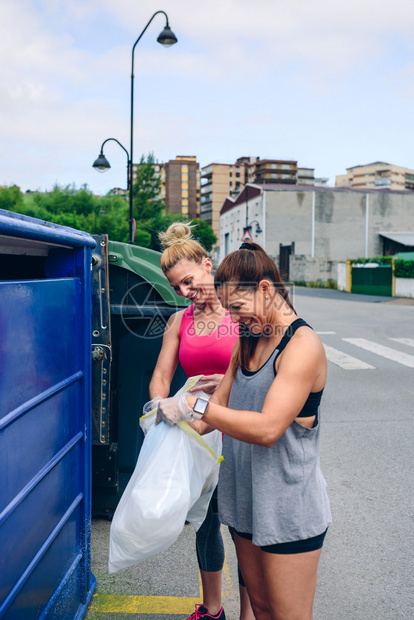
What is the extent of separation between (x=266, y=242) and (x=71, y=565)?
163 feet

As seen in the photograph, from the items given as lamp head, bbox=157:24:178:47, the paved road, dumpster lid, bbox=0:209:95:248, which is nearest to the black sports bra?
dumpster lid, bbox=0:209:95:248

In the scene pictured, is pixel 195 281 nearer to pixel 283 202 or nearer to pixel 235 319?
pixel 235 319

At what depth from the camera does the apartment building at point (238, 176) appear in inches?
4532

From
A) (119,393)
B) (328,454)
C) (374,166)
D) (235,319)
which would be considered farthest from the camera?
(374,166)

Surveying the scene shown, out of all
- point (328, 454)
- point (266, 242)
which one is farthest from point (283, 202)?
point (328, 454)

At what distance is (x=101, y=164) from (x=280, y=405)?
2096 cm

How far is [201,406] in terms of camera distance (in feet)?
6.14

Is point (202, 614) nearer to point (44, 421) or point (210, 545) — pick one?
point (210, 545)

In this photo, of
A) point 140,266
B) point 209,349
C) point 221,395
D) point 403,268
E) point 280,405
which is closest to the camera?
point 280,405

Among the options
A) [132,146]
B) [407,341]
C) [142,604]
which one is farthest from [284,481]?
[132,146]

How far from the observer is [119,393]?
3631 mm

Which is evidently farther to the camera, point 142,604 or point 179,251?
point 142,604

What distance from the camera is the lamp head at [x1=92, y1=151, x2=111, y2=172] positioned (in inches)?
844

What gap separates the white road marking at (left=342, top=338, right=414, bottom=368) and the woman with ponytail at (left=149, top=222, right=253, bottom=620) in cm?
777
